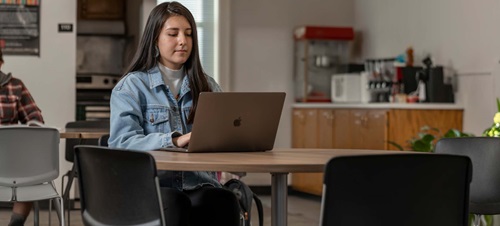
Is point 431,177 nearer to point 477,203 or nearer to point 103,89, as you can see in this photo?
point 477,203

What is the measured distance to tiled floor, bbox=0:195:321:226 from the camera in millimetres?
7258

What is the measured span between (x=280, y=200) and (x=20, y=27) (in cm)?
557

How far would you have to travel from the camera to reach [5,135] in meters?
4.91

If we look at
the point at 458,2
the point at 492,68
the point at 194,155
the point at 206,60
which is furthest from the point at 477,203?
the point at 206,60

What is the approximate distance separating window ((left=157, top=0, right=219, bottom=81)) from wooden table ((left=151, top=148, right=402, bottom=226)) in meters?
6.03

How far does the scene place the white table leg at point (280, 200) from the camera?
309cm

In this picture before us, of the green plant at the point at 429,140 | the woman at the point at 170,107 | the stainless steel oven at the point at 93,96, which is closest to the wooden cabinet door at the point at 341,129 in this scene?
the green plant at the point at 429,140

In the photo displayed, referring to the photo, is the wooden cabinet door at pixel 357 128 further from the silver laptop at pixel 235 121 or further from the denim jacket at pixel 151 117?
the silver laptop at pixel 235 121

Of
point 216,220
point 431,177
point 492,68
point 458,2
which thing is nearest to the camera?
point 431,177

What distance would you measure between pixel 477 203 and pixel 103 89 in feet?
19.4

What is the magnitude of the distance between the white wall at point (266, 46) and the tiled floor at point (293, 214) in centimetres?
73

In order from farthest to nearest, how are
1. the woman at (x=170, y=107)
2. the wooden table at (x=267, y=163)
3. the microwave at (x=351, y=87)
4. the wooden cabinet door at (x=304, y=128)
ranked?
the wooden cabinet door at (x=304, y=128)
the microwave at (x=351, y=87)
the woman at (x=170, y=107)
the wooden table at (x=267, y=163)

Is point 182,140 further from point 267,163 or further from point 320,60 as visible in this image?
point 320,60

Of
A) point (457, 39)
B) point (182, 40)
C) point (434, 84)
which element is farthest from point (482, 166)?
point (457, 39)
